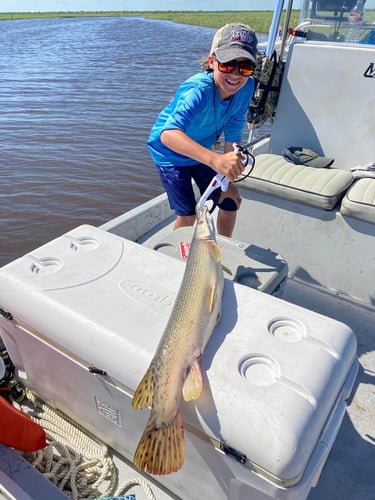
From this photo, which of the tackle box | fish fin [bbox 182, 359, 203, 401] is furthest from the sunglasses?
fish fin [bbox 182, 359, 203, 401]

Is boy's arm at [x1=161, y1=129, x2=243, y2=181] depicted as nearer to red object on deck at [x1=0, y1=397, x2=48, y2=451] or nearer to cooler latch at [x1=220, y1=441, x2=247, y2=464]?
cooler latch at [x1=220, y1=441, x2=247, y2=464]

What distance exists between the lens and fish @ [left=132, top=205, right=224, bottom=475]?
1.33 metres

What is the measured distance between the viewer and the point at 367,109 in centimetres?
383

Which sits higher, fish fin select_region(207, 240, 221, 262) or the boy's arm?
the boy's arm

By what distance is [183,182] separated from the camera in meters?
2.96

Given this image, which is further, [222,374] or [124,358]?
[124,358]

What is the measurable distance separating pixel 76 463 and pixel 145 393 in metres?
1.01

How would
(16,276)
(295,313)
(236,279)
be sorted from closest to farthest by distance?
(295,313), (16,276), (236,279)

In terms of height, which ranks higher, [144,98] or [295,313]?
[295,313]

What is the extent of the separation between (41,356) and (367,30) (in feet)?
14.2

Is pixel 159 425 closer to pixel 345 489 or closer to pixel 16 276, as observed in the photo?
pixel 16 276

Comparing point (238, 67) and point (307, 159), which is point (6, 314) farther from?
point (307, 159)

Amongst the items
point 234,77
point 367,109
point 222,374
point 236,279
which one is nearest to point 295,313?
point 222,374

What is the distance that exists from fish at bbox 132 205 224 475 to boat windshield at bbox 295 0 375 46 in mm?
3688
